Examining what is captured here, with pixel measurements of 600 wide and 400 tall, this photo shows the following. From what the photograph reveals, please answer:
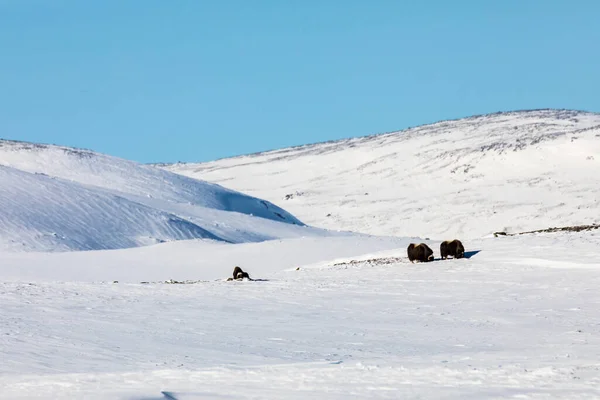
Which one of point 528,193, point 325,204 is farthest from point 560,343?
point 325,204

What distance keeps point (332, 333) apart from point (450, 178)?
102493 millimetres

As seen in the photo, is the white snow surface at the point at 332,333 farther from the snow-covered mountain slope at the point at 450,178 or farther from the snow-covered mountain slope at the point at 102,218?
the snow-covered mountain slope at the point at 450,178

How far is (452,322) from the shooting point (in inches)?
755

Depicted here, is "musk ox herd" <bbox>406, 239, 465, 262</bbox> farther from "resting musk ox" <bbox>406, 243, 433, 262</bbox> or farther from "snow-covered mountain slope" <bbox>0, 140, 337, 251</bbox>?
"snow-covered mountain slope" <bbox>0, 140, 337, 251</bbox>

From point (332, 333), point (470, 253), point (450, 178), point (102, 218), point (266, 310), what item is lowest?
point (332, 333)

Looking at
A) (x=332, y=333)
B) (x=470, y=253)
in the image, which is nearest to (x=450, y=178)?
(x=470, y=253)

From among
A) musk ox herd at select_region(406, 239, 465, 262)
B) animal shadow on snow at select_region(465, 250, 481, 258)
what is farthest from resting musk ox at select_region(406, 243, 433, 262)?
animal shadow on snow at select_region(465, 250, 481, 258)

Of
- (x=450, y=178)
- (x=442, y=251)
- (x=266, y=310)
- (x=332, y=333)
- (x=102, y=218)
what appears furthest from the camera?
(x=450, y=178)

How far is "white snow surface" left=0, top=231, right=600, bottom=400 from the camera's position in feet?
38.7

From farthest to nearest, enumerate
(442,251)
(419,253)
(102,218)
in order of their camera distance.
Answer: (102,218) → (442,251) → (419,253)

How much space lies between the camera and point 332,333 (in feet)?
57.2

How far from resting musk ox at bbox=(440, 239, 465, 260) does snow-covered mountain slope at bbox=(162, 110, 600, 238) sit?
4581 centimetres

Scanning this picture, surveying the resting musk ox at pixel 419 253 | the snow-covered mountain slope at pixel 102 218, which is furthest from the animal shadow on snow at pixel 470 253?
the snow-covered mountain slope at pixel 102 218

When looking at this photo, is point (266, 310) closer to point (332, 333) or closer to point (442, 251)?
point (332, 333)
